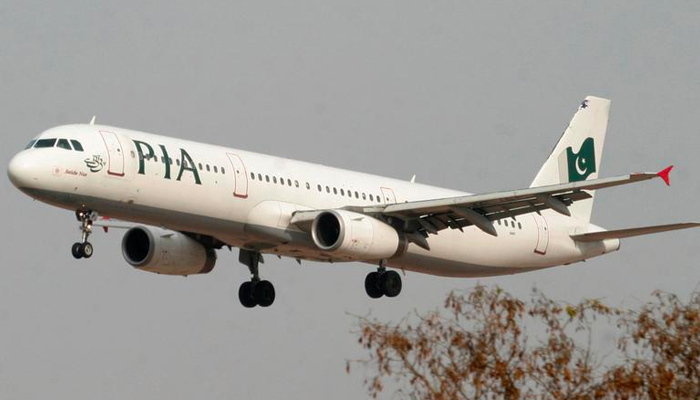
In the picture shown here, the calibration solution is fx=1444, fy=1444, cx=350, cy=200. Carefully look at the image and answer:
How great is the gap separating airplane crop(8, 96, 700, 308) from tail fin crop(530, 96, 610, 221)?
3.23 m

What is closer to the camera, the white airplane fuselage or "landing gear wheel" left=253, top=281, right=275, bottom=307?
the white airplane fuselage

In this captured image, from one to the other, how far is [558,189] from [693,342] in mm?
17400

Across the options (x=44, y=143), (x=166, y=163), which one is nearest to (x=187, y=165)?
(x=166, y=163)

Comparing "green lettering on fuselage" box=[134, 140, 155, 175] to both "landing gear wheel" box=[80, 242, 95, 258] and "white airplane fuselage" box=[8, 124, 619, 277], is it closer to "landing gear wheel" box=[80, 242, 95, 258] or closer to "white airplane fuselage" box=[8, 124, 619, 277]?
"white airplane fuselage" box=[8, 124, 619, 277]

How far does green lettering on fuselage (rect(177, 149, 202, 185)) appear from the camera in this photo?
4272cm

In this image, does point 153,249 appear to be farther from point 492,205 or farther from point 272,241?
point 492,205

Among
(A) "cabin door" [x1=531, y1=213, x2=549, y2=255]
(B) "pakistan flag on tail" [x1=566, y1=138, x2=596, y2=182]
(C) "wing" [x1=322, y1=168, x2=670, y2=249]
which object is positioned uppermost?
(B) "pakistan flag on tail" [x1=566, y1=138, x2=596, y2=182]

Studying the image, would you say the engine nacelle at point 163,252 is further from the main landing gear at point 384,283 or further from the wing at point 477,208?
the main landing gear at point 384,283

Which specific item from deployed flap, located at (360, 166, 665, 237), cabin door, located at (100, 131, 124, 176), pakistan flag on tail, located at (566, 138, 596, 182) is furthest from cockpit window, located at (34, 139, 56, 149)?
pakistan flag on tail, located at (566, 138, 596, 182)

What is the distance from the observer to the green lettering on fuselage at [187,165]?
140 ft

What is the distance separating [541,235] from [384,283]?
8238 millimetres

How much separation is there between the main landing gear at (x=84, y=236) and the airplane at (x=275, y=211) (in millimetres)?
29

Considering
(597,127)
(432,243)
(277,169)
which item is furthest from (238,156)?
(597,127)

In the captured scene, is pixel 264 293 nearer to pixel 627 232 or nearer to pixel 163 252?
pixel 163 252
